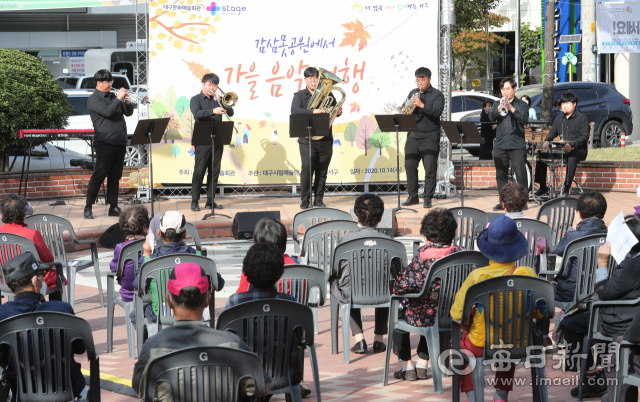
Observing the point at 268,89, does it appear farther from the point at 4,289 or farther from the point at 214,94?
the point at 4,289

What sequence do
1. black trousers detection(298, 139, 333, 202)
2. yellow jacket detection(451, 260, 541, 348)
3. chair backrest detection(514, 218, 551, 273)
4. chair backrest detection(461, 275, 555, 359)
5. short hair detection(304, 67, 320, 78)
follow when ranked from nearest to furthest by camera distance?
chair backrest detection(461, 275, 555, 359) < yellow jacket detection(451, 260, 541, 348) < chair backrest detection(514, 218, 551, 273) < short hair detection(304, 67, 320, 78) < black trousers detection(298, 139, 333, 202)

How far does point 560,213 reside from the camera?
7.34 meters

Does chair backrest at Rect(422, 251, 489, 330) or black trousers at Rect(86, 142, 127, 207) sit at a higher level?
black trousers at Rect(86, 142, 127, 207)

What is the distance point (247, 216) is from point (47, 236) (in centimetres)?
283

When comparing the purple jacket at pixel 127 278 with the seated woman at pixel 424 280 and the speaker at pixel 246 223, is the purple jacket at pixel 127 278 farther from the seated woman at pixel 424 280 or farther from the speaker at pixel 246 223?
the speaker at pixel 246 223

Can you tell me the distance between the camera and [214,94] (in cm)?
1123

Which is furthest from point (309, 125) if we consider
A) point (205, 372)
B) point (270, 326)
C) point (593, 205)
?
point (205, 372)

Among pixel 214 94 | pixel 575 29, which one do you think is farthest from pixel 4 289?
pixel 575 29

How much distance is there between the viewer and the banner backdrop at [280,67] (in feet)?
41.0

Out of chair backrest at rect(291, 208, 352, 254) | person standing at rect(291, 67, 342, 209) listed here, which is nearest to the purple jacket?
chair backrest at rect(291, 208, 352, 254)

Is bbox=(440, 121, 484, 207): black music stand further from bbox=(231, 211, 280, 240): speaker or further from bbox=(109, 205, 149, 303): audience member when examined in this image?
bbox=(109, 205, 149, 303): audience member

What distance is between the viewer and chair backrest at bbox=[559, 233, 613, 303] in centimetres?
524

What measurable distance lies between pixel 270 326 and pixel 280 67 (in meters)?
9.40

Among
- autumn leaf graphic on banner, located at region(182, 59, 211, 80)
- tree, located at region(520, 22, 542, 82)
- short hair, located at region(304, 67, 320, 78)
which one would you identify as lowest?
short hair, located at region(304, 67, 320, 78)
